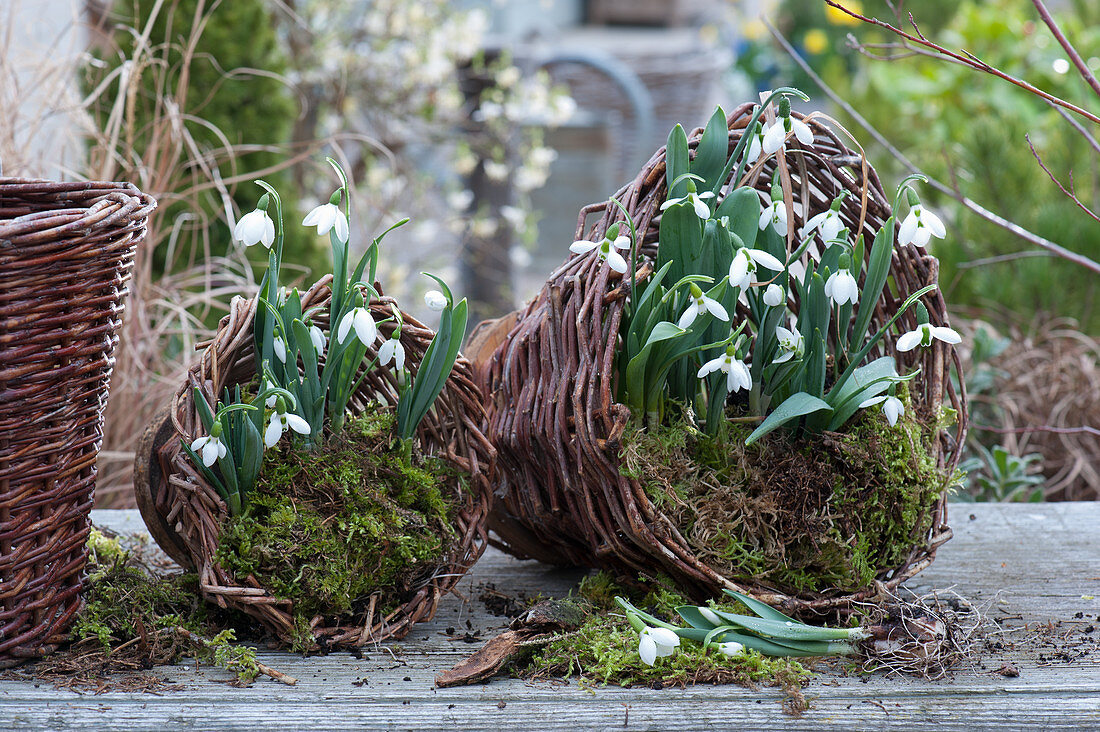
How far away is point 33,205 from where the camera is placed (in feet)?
3.40

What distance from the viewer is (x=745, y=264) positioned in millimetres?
982

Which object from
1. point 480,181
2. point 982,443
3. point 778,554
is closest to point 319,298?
point 778,554

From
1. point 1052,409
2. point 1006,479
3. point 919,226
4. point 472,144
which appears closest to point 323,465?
point 919,226

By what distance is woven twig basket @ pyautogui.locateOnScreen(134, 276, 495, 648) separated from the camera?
1013 mm

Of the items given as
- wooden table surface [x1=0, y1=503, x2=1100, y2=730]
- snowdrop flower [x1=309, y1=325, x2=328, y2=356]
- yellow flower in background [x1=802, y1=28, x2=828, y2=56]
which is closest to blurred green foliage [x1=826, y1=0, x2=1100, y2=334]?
wooden table surface [x1=0, y1=503, x2=1100, y2=730]

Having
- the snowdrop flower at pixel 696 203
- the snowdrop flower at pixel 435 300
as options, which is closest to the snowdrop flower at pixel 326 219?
the snowdrop flower at pixel 435 300

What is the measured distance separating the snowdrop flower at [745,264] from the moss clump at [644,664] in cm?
36

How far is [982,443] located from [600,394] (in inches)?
61.1

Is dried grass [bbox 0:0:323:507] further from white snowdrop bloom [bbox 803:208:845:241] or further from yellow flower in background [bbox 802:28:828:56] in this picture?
yellow flower in background [bbox 802:28:828:56]

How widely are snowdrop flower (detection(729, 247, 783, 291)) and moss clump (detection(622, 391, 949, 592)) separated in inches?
8.3

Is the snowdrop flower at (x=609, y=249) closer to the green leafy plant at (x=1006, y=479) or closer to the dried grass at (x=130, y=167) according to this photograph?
the dried grass at (x=130, y=167)

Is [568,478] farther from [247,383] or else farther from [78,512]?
[78,512]

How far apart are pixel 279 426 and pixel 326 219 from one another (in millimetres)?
223

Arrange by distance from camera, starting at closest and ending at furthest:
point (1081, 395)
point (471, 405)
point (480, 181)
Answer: point (471, 405) < point (1081, 395) < point (480, 181)
